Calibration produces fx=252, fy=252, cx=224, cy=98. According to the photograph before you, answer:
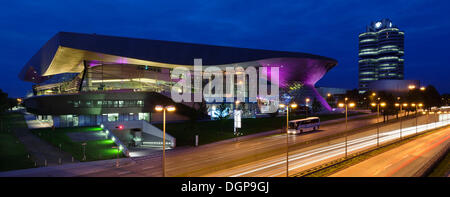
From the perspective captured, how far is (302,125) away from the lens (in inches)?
1500

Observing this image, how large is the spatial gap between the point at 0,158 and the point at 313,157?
27.3m

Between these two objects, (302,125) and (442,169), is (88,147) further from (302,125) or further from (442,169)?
(442,169)

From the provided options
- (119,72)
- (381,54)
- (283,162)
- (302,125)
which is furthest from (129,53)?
(381,54)

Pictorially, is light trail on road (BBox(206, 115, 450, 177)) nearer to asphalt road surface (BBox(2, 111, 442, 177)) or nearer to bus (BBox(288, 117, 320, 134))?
asphalt road surface (BBox(2, 111, 442, 177))

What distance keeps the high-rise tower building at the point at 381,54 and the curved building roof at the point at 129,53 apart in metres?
154

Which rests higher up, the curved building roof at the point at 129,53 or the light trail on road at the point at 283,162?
the curved building roof at the point at 129,53

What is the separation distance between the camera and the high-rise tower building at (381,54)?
184500mm

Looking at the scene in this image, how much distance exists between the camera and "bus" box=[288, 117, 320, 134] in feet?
122

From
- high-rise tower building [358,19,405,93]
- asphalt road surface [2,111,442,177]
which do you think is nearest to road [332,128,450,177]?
asphalt road surface [2,111,442,177]

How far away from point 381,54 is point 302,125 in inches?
7379

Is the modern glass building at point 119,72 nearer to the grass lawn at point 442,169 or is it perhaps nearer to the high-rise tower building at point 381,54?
the grass lawn at point 442,169

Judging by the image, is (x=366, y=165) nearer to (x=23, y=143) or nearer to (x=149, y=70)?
(x=23, y=143)

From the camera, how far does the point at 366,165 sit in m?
17.9

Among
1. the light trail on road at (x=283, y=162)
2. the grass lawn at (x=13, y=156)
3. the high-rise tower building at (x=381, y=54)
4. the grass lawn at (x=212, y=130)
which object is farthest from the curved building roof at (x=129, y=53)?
the high-rise tower building at (x=381, y=54)
